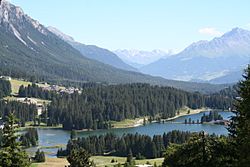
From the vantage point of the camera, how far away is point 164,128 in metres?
196

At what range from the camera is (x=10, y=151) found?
35.2 metres

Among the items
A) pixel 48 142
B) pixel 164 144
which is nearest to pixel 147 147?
pixel 164 144

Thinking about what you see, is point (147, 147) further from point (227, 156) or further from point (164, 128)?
point (227, 156)

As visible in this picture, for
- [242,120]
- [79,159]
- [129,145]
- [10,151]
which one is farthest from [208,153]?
[129,145]

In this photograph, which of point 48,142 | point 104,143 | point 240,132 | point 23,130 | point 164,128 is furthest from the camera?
point 164,128

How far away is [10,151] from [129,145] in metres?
95.4

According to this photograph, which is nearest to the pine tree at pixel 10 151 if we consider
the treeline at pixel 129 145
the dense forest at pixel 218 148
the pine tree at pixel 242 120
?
the dense forest at pixel 218 148

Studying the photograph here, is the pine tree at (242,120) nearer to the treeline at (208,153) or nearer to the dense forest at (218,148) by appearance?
the dense forest at (218,148)

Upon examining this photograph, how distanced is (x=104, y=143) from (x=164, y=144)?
17216 mm

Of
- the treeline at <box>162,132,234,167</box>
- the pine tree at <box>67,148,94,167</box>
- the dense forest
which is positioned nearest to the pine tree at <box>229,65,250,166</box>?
the dense forest

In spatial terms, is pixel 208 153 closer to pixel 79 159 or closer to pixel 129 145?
pixel 79 159

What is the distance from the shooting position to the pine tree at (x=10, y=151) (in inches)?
1369

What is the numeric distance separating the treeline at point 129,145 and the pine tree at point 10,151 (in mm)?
85027

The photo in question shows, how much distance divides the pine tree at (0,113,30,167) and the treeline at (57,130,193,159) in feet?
279
